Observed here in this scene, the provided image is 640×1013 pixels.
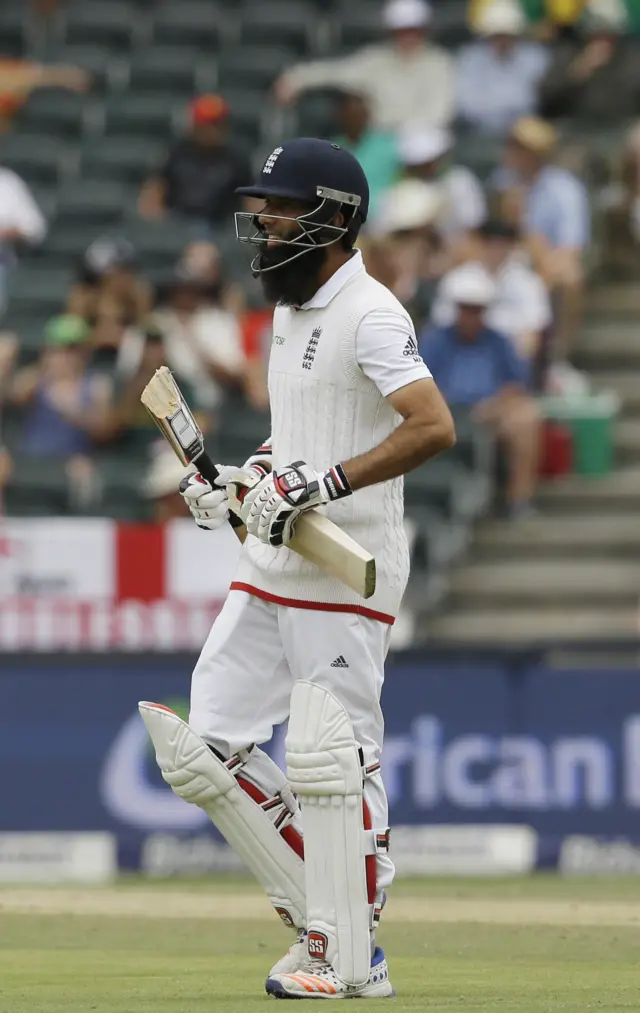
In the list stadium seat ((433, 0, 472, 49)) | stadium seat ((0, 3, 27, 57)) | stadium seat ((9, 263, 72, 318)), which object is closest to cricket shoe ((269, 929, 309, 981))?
stadium seat ((9, 263, 72, 318))

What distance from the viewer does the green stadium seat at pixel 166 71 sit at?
16.0 metres

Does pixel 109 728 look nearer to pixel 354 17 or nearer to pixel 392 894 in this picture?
pixel 392 894

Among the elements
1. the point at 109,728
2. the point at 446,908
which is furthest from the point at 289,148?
the point at 109,728

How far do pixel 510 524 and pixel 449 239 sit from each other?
6.83 ft

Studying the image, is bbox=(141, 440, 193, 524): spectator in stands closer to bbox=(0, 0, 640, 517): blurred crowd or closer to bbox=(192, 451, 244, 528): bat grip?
bbox=(0, 0, 640, 517): blurred crowd

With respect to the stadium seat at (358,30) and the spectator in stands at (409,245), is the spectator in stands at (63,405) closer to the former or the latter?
the spectator in stands at (409,245)

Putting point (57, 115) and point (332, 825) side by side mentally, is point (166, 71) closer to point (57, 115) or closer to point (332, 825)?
point (57, 115)

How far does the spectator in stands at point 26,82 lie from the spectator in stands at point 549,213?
4.05 m

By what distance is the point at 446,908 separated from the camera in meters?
8.44

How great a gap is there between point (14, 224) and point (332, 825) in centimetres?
984

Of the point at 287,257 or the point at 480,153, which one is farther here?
the point at 480,153

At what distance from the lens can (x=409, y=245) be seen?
13219 millimetres

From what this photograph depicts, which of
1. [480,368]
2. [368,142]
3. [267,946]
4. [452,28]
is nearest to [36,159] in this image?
[368,142]

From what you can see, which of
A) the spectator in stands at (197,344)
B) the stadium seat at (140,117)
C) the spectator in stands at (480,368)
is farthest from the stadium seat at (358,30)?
the spectator in stands at (480,368)
